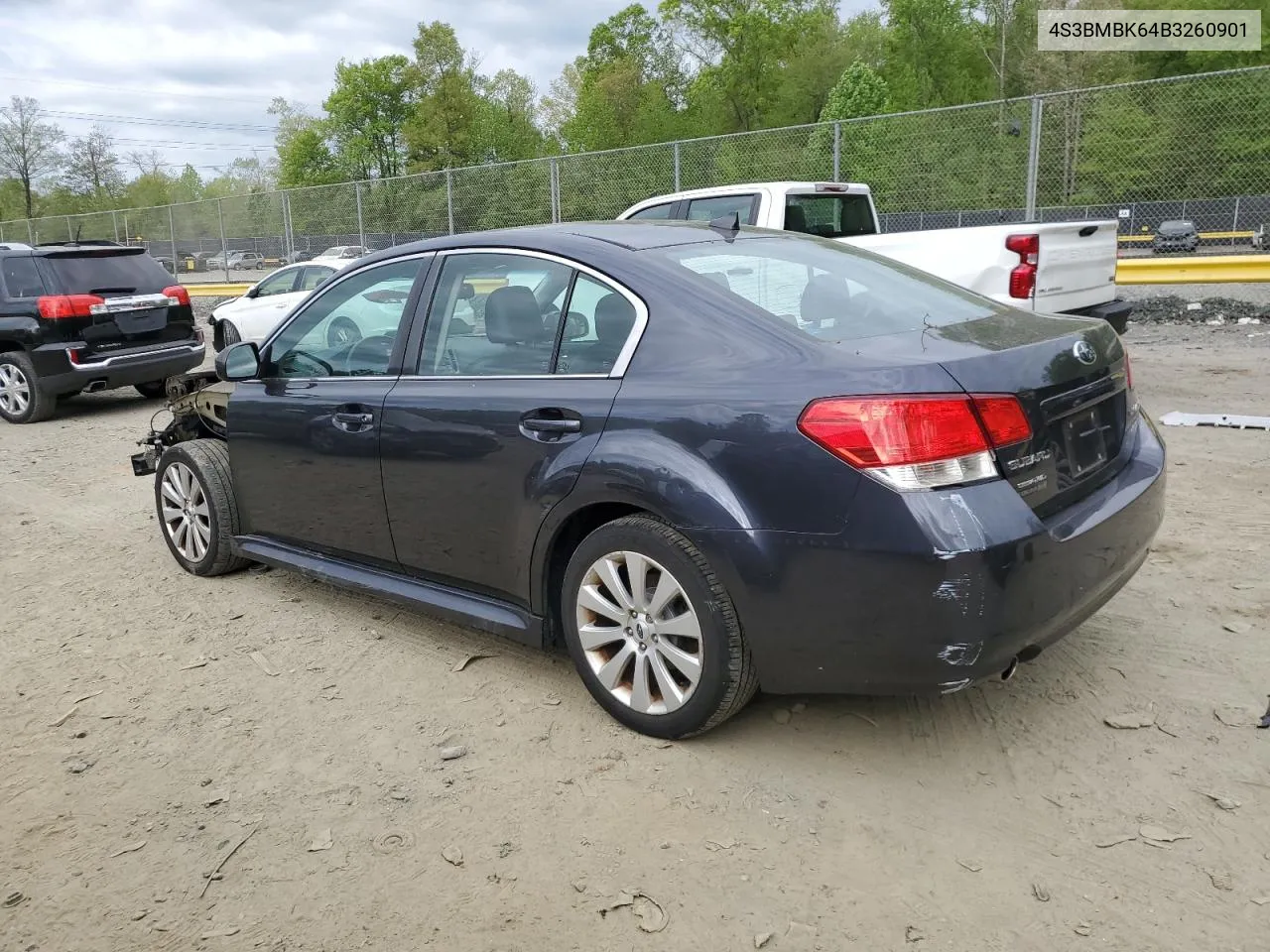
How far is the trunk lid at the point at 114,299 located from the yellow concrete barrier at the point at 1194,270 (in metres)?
11.3

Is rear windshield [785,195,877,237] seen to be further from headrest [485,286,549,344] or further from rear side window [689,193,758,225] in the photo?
headrest [485,286,549,344]

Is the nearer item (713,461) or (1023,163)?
(713,461)

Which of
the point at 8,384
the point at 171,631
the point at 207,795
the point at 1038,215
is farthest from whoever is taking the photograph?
the point at 1038,215

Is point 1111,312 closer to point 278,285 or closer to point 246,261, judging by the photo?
point 278,285

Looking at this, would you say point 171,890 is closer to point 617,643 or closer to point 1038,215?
point 617,643

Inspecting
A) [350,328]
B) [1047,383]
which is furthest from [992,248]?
[350,328]

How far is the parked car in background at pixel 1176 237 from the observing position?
13.4 metres

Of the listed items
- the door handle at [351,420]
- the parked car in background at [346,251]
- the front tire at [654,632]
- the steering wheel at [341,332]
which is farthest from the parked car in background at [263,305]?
the front tire at [654,632]

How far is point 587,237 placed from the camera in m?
3.66

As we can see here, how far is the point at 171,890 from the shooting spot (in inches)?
106

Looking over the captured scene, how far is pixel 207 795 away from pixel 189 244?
27.1 metres

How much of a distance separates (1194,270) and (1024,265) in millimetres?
7484

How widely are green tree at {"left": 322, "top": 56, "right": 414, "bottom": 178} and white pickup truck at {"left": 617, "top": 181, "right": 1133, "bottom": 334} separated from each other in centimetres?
6494

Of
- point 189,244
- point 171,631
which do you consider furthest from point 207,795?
point 189,244
